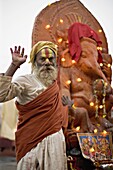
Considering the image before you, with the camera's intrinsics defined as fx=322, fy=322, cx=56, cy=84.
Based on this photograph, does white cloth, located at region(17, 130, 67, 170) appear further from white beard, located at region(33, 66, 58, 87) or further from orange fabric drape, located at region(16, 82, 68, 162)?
white beard, located at region(33, 66, 58, 87)

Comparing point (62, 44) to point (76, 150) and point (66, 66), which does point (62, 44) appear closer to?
point (66, 66)

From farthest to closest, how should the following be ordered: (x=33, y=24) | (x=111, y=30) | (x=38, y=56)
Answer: (x=111, y=30), (x=33, y=24), (x=38, y=56)

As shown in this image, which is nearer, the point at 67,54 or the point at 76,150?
the point at 76,150

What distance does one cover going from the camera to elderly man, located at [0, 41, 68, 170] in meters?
1.79

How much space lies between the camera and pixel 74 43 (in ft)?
8.75

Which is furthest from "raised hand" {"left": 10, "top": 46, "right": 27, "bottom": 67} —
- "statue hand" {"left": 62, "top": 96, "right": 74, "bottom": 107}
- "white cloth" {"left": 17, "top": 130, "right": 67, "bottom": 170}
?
"statue hand" {"left": 62, "top": 96, "right": 74, "bottom": 107}

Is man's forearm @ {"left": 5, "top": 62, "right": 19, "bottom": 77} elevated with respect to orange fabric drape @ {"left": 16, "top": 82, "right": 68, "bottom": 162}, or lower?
elevated

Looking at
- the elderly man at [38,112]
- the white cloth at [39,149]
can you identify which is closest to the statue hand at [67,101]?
the elderly man at [38,112]

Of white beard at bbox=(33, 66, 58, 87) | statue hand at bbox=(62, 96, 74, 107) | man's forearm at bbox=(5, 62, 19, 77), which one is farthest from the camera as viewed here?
statue hand at bbox=(62, 96, 74, 107)

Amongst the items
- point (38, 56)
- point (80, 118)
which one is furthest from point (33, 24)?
point (80, 118)

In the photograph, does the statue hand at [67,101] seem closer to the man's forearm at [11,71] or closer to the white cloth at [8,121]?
the white cloth at [8,121]

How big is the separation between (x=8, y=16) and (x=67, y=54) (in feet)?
1.87

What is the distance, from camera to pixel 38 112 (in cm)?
188

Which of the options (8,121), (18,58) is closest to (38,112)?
(18,58)
